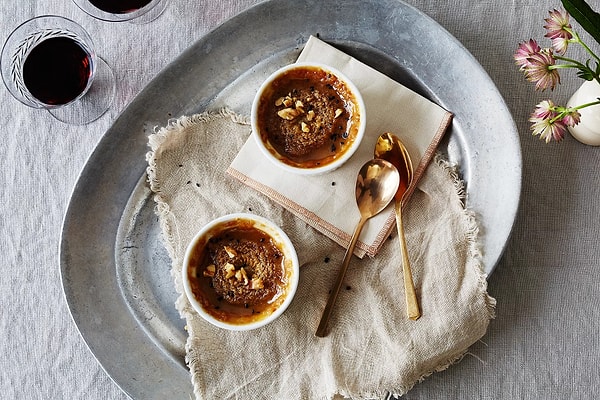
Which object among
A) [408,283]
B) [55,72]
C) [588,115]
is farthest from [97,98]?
[588,115]

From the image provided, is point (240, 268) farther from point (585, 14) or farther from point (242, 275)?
point (585, 14)

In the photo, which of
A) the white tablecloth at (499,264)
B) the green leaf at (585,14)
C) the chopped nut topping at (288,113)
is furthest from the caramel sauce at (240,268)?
the green leaf at (585,14)

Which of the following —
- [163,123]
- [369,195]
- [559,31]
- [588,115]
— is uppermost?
[559,31]

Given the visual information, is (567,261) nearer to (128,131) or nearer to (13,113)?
(128,131)

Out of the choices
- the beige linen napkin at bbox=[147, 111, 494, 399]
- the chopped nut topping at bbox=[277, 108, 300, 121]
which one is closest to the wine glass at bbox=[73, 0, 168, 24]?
the beige linen napkin at bbox=[147, 111, 494, 399]

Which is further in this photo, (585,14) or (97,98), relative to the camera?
(97,98)

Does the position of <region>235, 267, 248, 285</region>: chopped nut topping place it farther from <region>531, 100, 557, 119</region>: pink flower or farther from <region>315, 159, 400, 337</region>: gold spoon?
<region>531, 100, 557, 119</region>: pink flower

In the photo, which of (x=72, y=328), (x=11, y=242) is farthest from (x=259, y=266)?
(x=11, y=242)
